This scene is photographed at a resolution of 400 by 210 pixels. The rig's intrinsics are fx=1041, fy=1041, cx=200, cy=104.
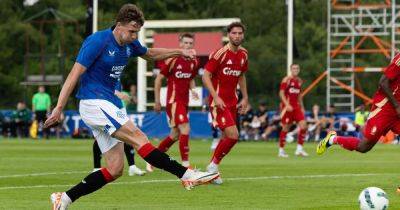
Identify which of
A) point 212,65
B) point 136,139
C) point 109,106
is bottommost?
point 136,139

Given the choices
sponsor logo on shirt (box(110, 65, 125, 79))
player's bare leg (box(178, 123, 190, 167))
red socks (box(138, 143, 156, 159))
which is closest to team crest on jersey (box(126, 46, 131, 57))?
sponsor logo on shirt (box(110, 65, 125, 79))

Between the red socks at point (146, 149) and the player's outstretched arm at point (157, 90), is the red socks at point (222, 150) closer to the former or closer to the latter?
the player's outstretched arm at point (157, 90)

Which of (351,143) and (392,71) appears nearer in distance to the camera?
(392,71)

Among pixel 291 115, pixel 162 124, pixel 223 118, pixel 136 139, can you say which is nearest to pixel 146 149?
pixel 136 139

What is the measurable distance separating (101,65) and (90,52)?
239 mm

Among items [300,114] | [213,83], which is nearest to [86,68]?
[213,83]

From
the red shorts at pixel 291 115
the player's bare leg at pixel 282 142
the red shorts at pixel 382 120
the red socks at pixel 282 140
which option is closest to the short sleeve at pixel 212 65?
the red shorts at pixel 382 120

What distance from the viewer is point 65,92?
10.9 meters

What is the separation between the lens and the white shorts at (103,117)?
1106 centimetres

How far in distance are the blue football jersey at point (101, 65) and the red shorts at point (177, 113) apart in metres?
7.67

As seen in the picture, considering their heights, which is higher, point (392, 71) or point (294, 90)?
point (392, 71)

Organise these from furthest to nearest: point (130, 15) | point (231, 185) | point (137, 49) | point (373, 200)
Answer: point (231, 185) → point (137, 49) → point (130, 15) → point (373, 200)

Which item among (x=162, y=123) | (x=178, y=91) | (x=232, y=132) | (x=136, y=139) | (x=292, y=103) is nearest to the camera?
(x=136, y=139)

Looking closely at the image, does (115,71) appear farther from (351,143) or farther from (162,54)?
(351,143)
